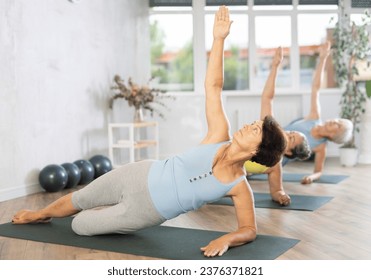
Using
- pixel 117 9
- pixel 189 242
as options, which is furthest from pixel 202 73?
pixel 189 242

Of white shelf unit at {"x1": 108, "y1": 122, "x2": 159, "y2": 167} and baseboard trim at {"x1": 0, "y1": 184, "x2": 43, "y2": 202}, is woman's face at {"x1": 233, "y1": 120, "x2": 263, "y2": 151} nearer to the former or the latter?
baseboard trim at {"x1": 0, "y1": 184, "x2": 43, "y2": 202}

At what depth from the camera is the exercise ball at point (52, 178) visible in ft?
15.2

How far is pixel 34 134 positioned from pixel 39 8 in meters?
1.11

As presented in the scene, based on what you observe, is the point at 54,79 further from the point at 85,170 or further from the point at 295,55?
the point at 295,55

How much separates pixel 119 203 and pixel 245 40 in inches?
195

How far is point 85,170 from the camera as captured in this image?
5039 millimetres

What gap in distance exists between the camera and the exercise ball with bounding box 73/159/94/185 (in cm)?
504

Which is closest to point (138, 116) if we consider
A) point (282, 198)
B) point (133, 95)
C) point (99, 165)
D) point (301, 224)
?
point (133, 95)

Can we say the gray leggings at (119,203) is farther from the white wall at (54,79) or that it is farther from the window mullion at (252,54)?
the window mullion at (252,54)

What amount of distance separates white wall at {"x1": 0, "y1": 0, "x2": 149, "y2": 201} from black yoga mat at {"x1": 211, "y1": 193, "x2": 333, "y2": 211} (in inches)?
66.5

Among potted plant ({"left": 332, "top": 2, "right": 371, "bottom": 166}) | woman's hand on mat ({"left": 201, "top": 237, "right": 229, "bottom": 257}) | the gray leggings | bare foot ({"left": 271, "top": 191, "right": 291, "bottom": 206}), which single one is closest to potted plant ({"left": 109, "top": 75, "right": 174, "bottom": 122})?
potted plant ({"left": 332, "top": 2, "right": 371, "bottom": 166})

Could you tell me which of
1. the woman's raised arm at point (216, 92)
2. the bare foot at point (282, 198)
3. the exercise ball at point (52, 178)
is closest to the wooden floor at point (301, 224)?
the exercise ball at point (52, 178)
